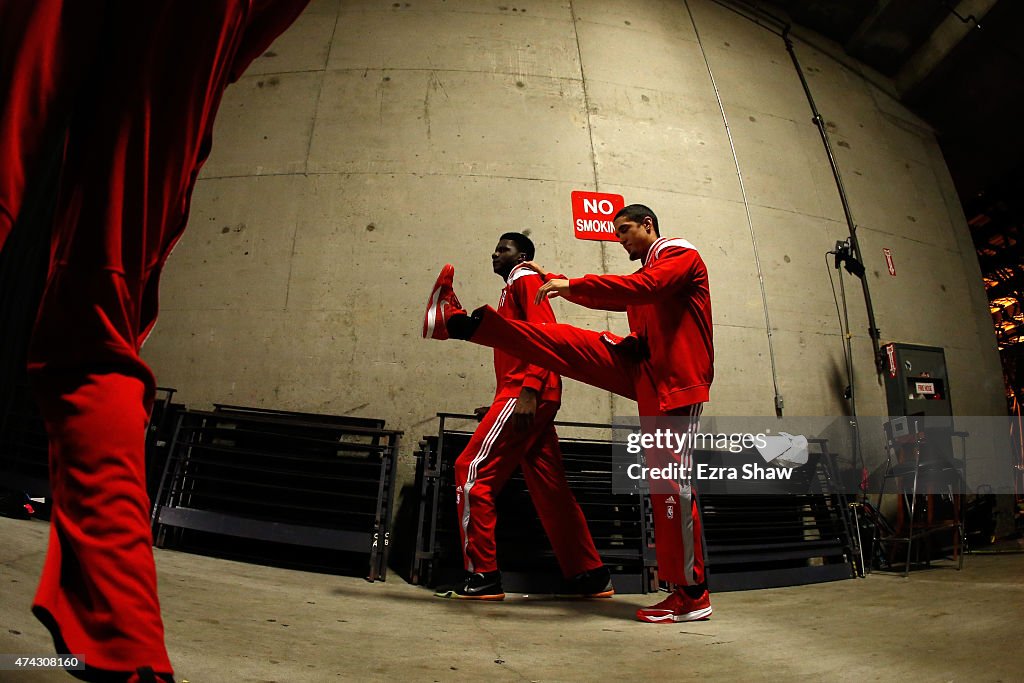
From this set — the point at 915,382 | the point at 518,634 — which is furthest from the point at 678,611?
the point at 915,382

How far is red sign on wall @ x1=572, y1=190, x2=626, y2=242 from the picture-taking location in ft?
13.1

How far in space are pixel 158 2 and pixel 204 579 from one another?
1.96 meters

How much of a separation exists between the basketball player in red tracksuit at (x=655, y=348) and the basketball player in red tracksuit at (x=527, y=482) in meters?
0.30

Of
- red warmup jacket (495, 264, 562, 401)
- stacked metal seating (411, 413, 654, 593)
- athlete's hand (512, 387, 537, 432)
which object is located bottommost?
stacked metal seating (411, 413, 654, 593)

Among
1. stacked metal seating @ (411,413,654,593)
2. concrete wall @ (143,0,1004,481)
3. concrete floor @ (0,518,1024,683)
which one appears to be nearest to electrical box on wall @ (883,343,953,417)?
concrete wall @ (143,0,1004,481)

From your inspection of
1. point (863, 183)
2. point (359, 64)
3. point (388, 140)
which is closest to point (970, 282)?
point (863, 183)

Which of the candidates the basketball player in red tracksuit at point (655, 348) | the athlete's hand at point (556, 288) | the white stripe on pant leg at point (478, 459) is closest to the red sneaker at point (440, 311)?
the basketball player in red tracksuit at point (655, 348)

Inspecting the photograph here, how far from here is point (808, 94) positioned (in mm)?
5285

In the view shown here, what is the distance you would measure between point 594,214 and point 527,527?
2.37m

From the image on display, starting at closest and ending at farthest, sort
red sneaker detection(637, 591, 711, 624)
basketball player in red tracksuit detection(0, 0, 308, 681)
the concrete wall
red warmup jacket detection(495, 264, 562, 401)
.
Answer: basketball player in red tracksuit detection(0, 0, 308, 681) → red sneaker detection(637, 591, 711, 624) → red warmup jacket detection(495, 264, 562, 401) → the concrete wall

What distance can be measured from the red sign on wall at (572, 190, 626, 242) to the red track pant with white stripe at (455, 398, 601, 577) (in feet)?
6.28

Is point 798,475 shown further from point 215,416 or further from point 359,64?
point 359,64

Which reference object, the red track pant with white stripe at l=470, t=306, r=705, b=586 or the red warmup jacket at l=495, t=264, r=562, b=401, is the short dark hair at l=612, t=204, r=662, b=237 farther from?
the red track pant with white stripe at l=470, t=306, r=705, b=586

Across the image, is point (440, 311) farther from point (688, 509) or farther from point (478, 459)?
point (688, 509)
